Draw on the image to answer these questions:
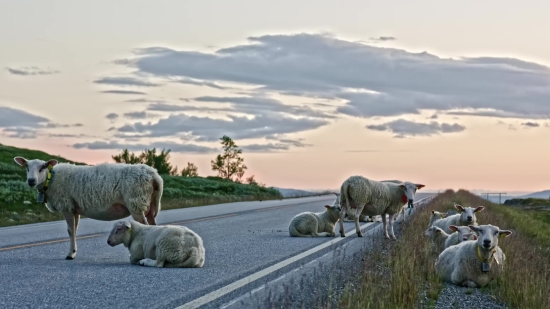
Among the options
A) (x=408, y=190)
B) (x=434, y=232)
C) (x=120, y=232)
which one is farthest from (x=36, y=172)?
(x=408, y=190)

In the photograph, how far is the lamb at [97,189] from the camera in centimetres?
1389

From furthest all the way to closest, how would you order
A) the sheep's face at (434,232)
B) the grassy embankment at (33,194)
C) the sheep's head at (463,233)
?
1. the grassy embankment at (33,194)
2. the sheep's face at (434,232)
3. the sheep's head at (463,233)

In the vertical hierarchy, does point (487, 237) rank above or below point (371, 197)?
below

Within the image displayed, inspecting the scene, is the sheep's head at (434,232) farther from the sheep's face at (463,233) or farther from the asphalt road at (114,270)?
the asphalt road at (114,270)

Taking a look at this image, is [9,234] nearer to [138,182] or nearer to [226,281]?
[138,182]

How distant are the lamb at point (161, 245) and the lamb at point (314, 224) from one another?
6.49 m

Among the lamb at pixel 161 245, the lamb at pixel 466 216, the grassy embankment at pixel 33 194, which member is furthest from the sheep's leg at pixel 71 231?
the grassy embankment at pixel 33 194

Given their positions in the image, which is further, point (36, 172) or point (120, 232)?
point (36, 172)

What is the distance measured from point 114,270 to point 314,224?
27.0 ft

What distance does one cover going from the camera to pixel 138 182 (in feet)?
45.5

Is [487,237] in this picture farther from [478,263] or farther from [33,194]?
[33,194]

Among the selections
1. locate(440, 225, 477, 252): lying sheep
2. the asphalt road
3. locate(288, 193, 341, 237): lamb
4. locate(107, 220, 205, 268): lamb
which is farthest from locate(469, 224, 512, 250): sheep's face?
locate(288, 193, 341, 237): lamb

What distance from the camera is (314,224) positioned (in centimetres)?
1917

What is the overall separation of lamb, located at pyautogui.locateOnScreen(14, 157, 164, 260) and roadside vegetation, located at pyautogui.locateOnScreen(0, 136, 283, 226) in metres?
9.29
